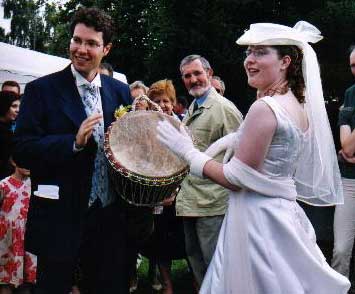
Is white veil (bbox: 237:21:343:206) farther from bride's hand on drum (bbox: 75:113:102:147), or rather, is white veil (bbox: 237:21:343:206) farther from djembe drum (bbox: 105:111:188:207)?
bride's hand on drum (bbox: 75:113:102:147)

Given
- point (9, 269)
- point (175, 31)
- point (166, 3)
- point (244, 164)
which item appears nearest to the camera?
point (244, 164)

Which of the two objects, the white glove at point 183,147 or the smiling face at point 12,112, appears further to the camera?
the smiling face at point 12,112

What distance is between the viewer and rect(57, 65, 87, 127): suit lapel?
2.90 meters

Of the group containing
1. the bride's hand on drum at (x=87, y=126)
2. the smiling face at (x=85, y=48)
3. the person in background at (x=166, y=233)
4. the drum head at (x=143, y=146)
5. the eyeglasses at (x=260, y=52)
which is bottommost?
the person in background at (x=166, y=233)

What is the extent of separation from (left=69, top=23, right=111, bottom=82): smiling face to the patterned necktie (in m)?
0.11

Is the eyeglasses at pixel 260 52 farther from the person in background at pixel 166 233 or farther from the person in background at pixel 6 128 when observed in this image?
the person in background at pixel 6 128

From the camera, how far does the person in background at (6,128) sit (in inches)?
183

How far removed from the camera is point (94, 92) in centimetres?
308

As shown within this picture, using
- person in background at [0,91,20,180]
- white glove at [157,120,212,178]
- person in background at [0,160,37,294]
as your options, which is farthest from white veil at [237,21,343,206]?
person in background at [0,91,20,180]

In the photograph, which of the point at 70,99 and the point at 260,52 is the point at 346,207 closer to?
the point at 260,52

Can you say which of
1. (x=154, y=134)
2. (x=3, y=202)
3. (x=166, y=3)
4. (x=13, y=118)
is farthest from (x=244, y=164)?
(x=166, y=3)

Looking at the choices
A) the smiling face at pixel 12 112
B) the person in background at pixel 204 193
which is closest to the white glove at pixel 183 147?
the person in background at pixel 204 193

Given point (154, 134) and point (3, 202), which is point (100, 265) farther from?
point (3, 202)

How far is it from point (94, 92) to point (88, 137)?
15.3 inches
